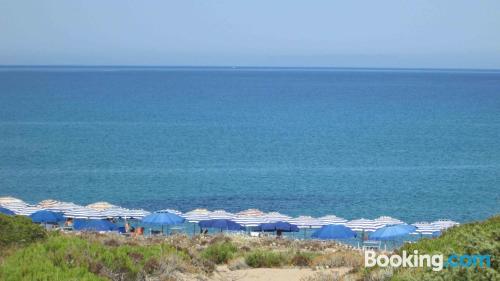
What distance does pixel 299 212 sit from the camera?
112 feet

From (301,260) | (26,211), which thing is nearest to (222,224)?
(26,211)

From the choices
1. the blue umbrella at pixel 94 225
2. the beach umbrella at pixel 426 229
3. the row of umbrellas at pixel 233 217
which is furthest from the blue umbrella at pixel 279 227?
the blue umbrella at pixel 94 225

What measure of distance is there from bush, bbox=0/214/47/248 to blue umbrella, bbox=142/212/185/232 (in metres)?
11.9

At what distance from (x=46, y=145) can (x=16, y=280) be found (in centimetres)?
5139

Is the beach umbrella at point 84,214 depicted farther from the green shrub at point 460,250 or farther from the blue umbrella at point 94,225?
the green shrub at point 460,250

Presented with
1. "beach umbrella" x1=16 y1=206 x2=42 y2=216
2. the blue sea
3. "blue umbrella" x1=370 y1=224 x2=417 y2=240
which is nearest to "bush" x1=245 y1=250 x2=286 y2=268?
"blue umbrella" x1=370 y1=224 x2=417 y2=240

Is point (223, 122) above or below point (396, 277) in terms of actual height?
below

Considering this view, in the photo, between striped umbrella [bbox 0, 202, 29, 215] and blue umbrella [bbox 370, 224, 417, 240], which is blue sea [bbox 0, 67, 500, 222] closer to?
striped umbrella [bbox 0, 202, 29, 215]

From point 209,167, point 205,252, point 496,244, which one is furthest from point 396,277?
point 209,167

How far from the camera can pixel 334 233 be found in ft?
78.2

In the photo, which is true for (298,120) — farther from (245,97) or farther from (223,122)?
(245,97)

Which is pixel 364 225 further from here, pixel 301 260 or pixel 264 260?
pixel 264 260

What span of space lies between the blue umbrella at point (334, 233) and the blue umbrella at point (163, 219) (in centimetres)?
492

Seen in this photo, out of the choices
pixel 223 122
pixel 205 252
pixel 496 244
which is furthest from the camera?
pixel 223 122
